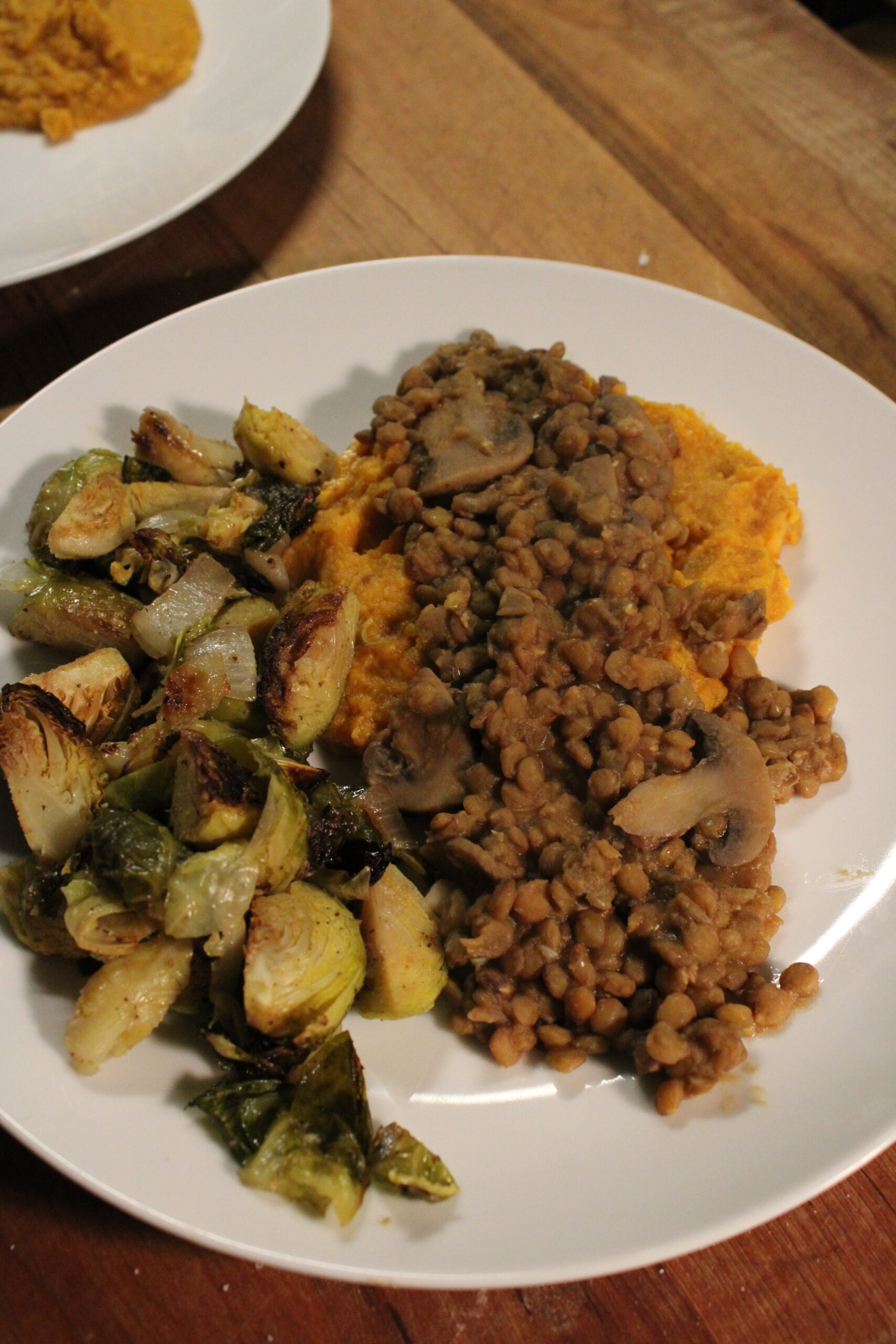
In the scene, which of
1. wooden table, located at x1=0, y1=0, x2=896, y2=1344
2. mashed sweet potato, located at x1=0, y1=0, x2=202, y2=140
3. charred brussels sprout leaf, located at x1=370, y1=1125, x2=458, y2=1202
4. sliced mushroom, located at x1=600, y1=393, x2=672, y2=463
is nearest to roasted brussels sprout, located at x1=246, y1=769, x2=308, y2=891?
charred brussels sprout leaf, located at x1=370, y1=1125, x2=458, y2=1202

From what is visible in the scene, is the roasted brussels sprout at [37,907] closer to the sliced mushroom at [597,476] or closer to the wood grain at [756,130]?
the sliced mushroom at [597,476]

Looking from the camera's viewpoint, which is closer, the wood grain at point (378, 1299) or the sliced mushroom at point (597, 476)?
the wood grain at point (378, 1299)

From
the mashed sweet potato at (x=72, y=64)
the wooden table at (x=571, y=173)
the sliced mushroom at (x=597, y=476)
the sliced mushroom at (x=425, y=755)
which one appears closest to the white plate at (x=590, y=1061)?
the sliced mushroom at (x=425, y=755)

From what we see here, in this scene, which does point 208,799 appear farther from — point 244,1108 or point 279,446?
point 279,446

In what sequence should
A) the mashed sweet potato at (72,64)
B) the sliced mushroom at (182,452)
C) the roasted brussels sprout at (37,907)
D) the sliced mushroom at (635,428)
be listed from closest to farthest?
the roasted brussels sprout at (37,907)
the sliced mushroom at (635,428)
the sliced mushroom at (182,452)
the mashed sweet potato at (72,64)

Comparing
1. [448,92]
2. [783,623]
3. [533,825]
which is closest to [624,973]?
[533,825]
